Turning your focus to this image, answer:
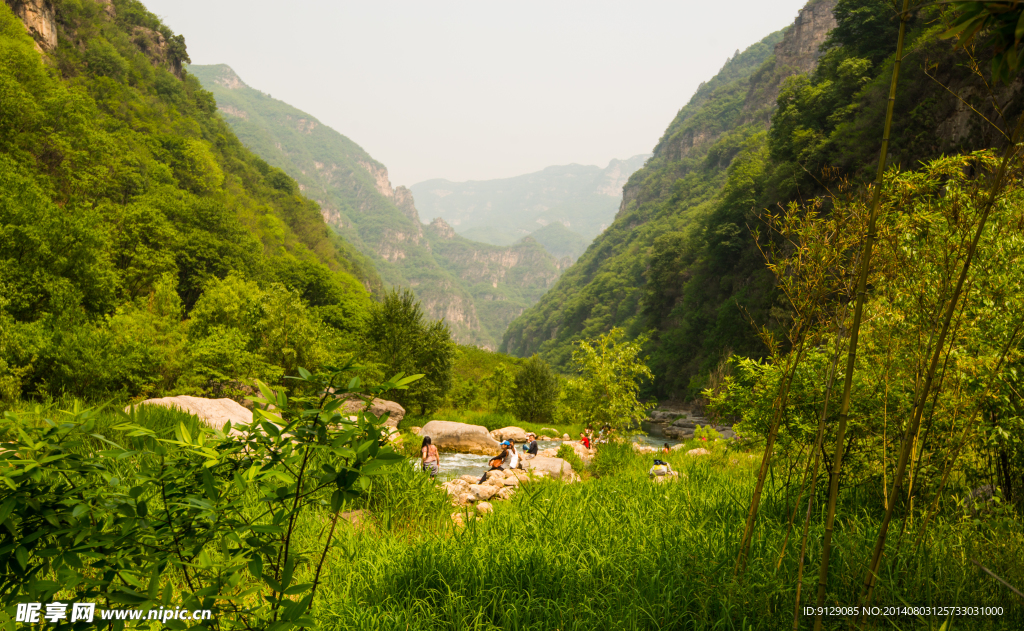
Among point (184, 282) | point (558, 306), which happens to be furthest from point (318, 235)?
point (558, 306)

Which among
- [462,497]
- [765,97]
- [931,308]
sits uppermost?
[765,97]

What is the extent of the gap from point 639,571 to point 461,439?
53.0 feet

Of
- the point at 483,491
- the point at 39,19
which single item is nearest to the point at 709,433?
the point at 483,491

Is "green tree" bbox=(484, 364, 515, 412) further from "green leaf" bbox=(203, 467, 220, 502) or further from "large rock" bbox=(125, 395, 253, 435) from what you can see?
"green leaf" bbox=(203, 467, 220, 502)

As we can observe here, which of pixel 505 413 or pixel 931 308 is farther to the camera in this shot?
pixel 505 413

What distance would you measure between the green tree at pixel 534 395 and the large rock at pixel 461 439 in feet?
39.4

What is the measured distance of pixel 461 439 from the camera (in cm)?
1892

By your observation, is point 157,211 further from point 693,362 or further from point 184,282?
point 693,362

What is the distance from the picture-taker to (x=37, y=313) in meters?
14.7

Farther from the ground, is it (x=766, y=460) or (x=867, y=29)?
(x=867, y=29)

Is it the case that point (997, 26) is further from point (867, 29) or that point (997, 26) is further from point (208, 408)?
point (867, 29)

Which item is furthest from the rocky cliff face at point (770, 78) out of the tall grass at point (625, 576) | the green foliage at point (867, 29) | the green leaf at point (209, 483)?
the green leaf at point (209, 483)

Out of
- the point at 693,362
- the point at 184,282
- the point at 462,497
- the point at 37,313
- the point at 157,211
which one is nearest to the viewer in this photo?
the point at 462,497

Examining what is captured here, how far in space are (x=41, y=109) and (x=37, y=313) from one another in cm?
1990
